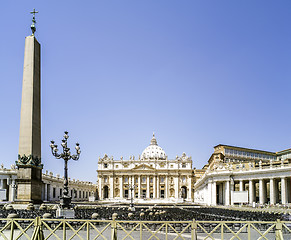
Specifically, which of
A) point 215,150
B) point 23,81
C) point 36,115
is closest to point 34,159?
point 36,115

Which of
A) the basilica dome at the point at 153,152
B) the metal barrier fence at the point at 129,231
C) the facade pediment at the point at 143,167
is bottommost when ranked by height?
the metal barrier fence at the point at 129,231

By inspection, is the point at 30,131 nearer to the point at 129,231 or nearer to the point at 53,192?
the point at 129,231

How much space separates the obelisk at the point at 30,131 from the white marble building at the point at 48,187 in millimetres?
6772

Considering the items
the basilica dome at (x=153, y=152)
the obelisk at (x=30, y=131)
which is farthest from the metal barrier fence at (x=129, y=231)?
the basilica dome at (x=153, y=152)

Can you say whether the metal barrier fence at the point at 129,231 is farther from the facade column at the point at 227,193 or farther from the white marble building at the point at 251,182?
the facade column at the point at 227,193

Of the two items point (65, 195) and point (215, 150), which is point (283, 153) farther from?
point (65, 195)

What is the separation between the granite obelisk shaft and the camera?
23.2 m

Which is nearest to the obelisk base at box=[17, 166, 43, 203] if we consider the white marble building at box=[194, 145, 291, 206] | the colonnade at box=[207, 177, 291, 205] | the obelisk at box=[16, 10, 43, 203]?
the obelisk at box=[16, 10, 43, 203]

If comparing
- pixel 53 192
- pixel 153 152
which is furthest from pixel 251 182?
pixel 153 152

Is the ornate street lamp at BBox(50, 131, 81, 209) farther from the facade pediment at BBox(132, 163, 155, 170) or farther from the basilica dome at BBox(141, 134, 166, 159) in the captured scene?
the basilica dome at BBox(141, 134, 166, 159)

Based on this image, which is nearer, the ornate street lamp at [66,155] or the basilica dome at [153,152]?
the ornate street lamp at [66,155]

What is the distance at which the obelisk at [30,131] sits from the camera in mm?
23250

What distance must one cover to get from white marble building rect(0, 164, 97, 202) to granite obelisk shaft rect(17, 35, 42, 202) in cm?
681

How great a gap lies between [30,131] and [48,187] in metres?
51.6
